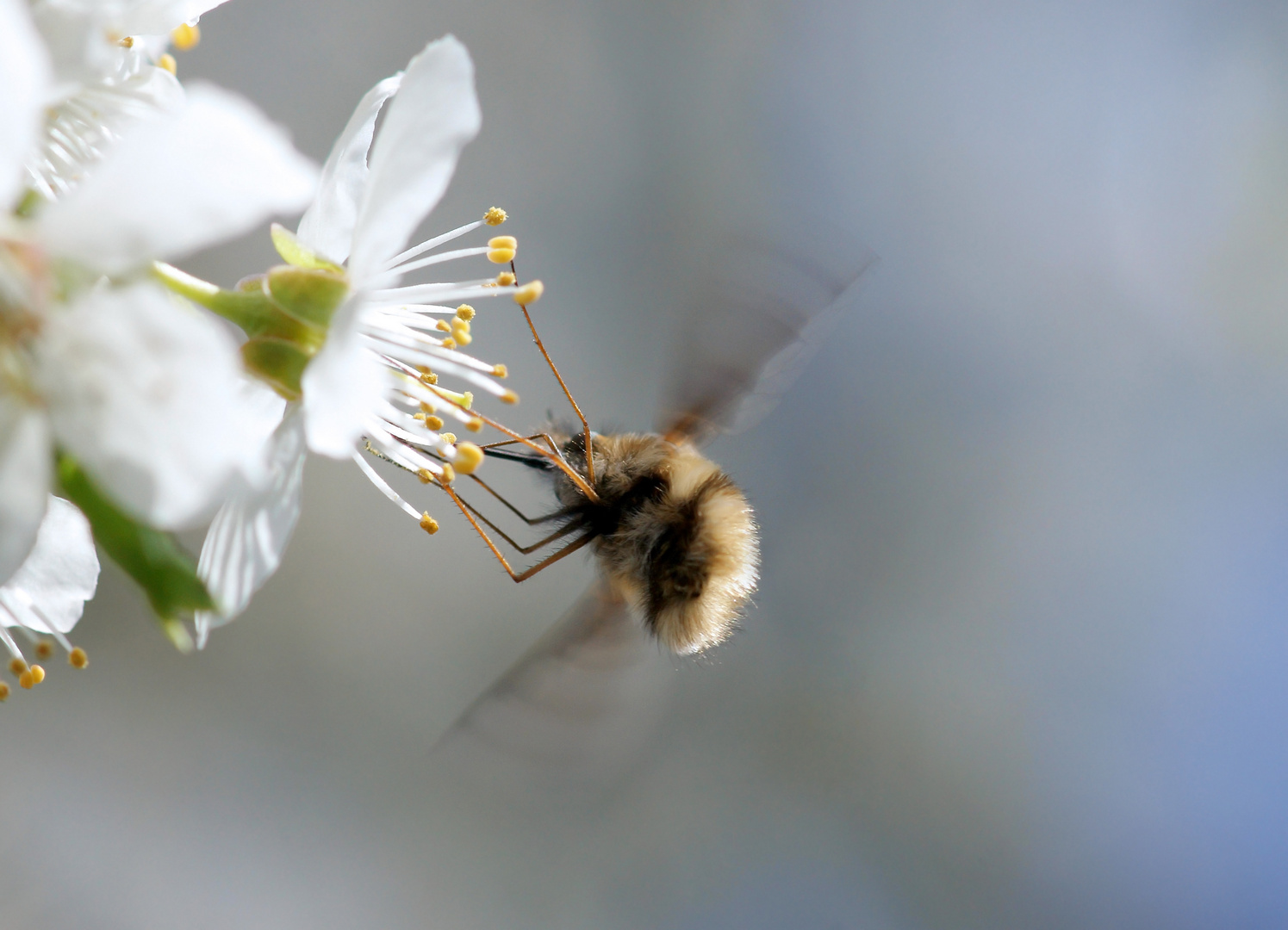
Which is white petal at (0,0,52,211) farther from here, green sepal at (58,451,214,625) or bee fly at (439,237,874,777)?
bee fly at (439,237,874,777)

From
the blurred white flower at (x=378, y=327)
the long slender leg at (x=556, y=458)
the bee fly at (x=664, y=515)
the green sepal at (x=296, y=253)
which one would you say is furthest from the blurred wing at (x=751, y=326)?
the green sepal at (x=296, y=253)

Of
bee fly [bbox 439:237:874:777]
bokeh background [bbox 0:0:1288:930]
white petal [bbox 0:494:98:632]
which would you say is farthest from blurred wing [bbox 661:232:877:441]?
bokeh background [bbox 0:0:1288:930]


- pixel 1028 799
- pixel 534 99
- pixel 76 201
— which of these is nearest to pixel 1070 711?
pixel 1028 799

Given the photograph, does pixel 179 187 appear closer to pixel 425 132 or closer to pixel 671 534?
pixel 425 132

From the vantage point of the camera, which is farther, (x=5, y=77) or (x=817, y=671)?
(x=817, y=671)

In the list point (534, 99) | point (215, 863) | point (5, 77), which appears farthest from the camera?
point (534, 99)

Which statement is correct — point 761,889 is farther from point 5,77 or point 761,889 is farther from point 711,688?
point 5,77

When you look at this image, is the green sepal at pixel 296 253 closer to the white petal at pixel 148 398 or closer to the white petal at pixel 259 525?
the white petal at pixel 259 525

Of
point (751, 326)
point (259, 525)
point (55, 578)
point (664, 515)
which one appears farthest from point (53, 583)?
point (751, 326)
